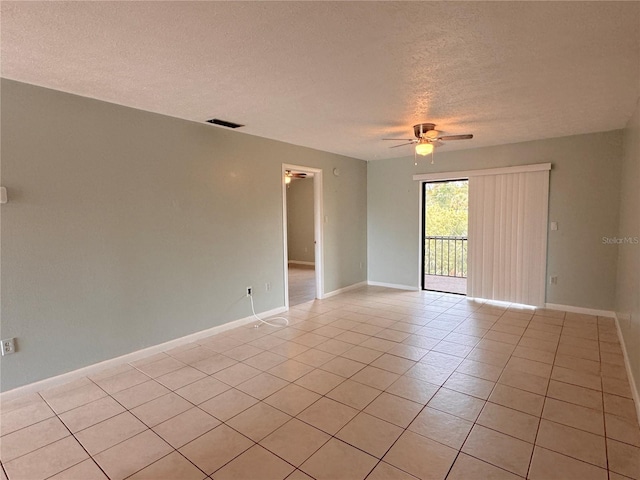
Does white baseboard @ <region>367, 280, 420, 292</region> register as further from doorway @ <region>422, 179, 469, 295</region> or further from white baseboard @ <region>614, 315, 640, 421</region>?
white baseboard @ <region>614, 315, 640, 421</region>

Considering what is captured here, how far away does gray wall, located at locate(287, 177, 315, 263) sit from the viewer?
937 cm

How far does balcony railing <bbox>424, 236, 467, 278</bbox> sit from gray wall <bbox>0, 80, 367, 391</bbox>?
4270 millimetres

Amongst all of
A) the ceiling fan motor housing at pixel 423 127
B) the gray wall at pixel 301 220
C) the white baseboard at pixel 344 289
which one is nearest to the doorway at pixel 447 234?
the white baseboard at pixel 344 289

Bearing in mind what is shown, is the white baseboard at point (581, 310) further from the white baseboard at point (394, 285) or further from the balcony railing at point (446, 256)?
the balcony railing at point (446, 256)

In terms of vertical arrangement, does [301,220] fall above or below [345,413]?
above

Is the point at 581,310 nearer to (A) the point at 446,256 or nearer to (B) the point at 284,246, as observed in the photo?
(A) the point at 446,256

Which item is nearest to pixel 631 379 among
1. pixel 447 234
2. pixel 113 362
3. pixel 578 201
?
pixel 578 201

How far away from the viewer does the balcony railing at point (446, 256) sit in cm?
715

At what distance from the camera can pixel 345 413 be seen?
2.34 meters

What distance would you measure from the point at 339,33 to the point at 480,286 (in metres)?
4.62

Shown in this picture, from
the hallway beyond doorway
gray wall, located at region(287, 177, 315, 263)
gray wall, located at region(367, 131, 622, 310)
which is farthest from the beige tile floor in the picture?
gray wall, located at region(287, 177, 315, 263)

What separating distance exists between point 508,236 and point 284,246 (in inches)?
131

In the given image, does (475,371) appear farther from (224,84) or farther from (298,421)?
(224,84)

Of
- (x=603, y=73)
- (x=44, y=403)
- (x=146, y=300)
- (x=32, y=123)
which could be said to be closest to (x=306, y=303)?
(x=146, y=300)
